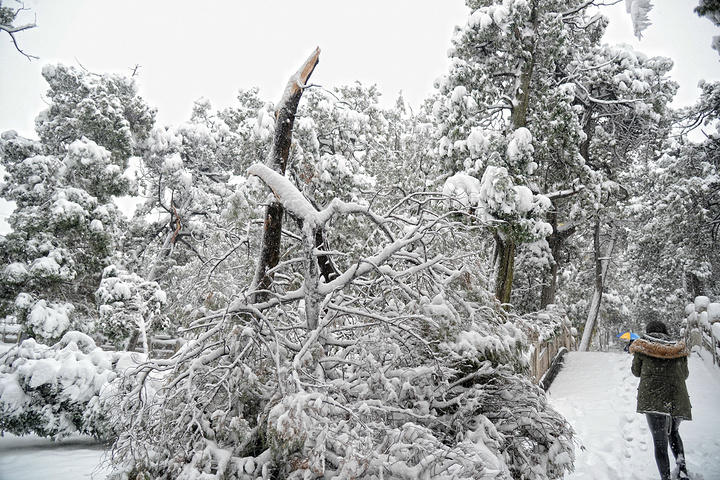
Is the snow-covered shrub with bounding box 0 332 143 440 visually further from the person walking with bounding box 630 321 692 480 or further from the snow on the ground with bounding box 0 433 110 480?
the person walking with bounding box 630 321 692 480

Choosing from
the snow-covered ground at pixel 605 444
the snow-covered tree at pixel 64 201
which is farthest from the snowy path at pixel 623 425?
the snow-covered tree at pixel 64 201

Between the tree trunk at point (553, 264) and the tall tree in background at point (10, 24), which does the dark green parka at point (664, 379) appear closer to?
the tree trunk at point (553, 264)

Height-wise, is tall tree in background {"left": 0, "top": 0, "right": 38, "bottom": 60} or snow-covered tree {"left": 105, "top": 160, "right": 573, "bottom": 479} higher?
tall tree in background {"left": 0, "top": 0, "right": 38, "bottom": 60}

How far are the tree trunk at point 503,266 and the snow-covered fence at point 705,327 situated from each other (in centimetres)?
312

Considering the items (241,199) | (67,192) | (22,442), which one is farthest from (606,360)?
(67,192)

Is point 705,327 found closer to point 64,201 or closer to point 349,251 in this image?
point 349,251

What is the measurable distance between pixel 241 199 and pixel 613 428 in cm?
576

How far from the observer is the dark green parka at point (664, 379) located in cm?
364

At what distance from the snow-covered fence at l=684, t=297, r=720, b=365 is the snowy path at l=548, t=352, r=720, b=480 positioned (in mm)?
315

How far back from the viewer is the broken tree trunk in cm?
357

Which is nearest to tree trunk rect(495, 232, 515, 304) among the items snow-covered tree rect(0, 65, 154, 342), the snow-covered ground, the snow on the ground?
the snow-covered ground

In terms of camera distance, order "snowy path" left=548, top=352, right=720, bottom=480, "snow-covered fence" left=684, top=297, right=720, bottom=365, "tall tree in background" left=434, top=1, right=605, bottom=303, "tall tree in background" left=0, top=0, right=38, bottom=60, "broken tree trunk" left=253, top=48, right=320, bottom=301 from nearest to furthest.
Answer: "broken tree trunk" left=253, top=48, right=320, bottom=301 → "snowy path" left=548, top=352, right=720, bottom=480 → "tall tree in background" left=0, top=0, right=38, bottom=60 → "snow-covered fence" left=684, top=297, right=720, bottom=365 → "tall tree in background" left=434, top=1, right=605, bottom=303

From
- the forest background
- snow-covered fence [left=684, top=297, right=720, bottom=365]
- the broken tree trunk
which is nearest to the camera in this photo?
the forest background

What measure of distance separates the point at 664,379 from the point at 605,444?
5.14 feet
